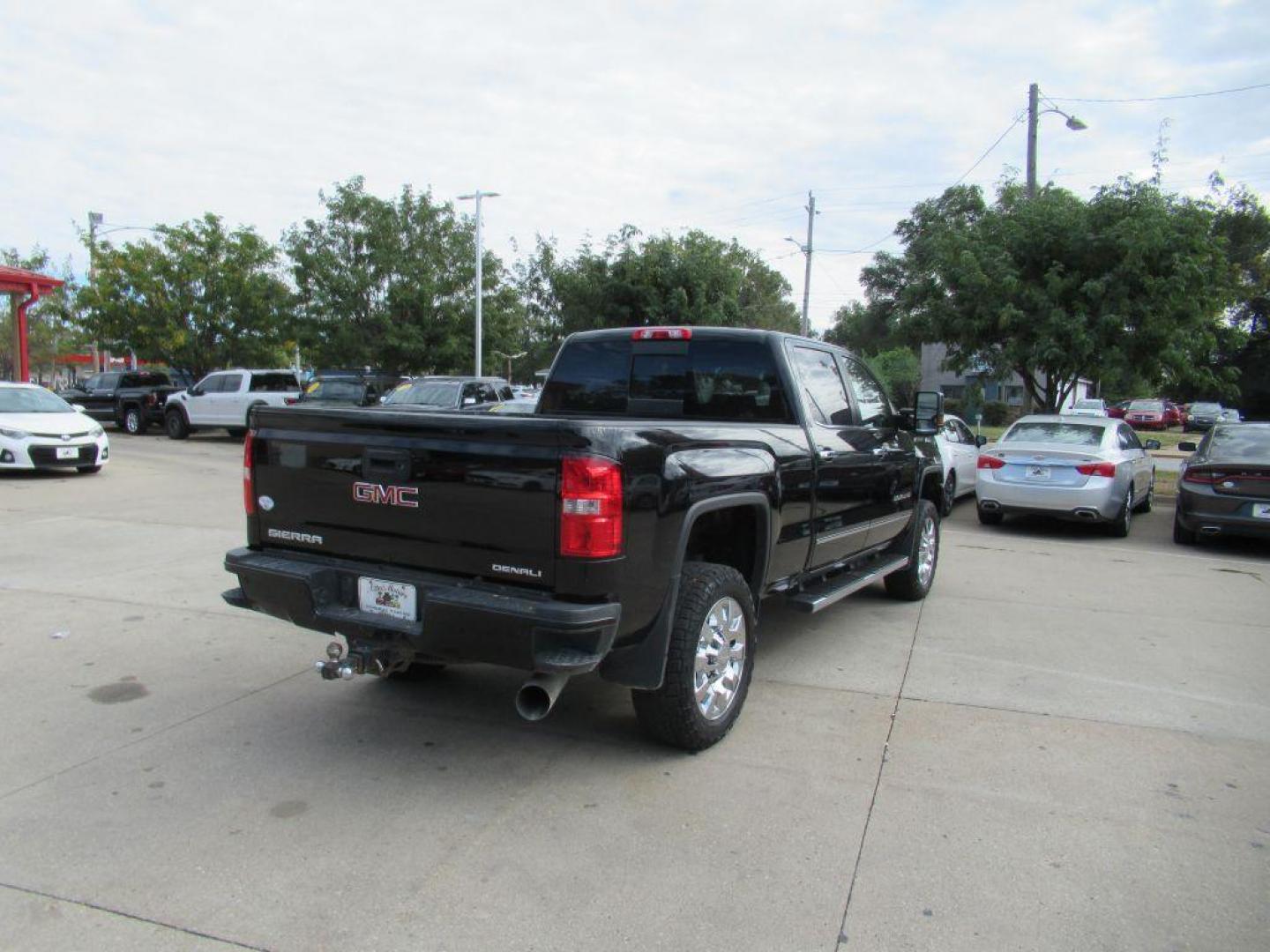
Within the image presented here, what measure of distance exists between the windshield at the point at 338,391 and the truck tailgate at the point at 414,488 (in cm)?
1673

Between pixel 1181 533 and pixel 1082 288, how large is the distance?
5349 millimetres

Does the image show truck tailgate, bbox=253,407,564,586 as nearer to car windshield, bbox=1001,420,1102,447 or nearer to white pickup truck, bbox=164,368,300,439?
car windshield, bbox=1001,420,1102,447

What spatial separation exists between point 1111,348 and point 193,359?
987 inches

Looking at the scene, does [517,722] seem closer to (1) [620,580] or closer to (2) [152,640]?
(1) [620,580]

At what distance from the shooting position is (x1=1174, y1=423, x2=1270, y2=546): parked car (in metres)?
9.53

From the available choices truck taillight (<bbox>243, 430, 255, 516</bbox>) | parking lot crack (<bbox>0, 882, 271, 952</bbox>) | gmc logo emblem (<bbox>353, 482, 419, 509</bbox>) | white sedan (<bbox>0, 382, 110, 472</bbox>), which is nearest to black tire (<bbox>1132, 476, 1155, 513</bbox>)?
gmc logo emblem (<bbox>353, 482, 419, 509</bbox>)

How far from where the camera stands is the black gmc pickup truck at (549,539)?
3475 millimetres

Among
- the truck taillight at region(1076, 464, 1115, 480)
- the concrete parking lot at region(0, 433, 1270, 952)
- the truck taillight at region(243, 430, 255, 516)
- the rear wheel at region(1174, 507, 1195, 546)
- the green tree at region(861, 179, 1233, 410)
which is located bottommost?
the concrete parking lot at region(0, 433, 1270, 952)

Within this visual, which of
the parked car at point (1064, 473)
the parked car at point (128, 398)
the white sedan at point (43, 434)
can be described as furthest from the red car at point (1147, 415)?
the white sedan at point (43, 434)

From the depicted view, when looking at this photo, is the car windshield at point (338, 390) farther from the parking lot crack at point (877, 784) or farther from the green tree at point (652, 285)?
the parking lot crack at point (877, 784)

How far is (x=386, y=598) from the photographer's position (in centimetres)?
381

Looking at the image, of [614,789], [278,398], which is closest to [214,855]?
[614,789]

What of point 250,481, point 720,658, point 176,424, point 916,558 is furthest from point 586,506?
point 176,424

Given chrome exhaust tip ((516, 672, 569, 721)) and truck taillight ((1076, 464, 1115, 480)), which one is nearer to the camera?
chrome exhaust tip ((516, 672, 569, 721))
